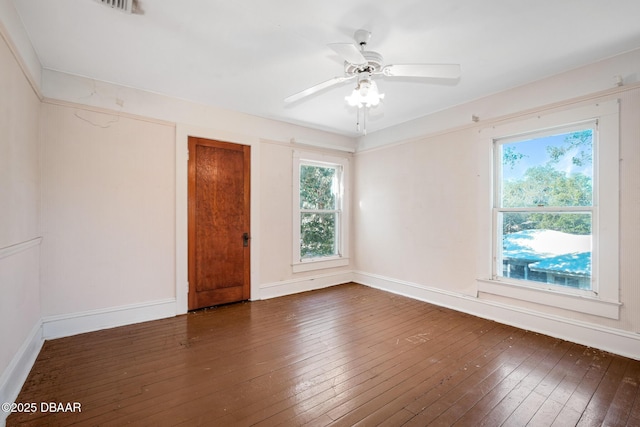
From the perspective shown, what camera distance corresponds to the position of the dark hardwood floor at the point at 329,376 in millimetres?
1783

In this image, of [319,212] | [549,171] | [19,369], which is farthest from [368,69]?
[19,369]

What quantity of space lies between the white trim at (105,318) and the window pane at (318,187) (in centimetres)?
240

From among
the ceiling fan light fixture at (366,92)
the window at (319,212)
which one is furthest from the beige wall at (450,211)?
the ceiling fan light fixture at (366,92)

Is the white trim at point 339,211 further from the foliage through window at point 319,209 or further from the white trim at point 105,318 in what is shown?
the white trim at point 105,318

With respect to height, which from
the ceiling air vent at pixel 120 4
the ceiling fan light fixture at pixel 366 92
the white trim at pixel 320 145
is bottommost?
the ceiling fan light fixture at pixel 366 92

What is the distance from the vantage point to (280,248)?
441 cm

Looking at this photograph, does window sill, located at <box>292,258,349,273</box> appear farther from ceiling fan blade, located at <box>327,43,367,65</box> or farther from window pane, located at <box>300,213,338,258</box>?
ceiling fan blade, located at <box>327,43,367,65</box>

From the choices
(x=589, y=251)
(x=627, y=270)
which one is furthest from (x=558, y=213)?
(x=627, y=270)

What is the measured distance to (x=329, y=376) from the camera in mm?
2211

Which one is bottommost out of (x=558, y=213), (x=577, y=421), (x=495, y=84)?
(x=577, y=421)

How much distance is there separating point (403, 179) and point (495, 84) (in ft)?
5.56

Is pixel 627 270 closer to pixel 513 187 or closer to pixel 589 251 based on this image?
pixel 589 251

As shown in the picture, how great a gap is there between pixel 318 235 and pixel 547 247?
3.10 meters

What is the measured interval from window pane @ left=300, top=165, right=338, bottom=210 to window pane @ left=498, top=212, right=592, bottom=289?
8.63 feet
